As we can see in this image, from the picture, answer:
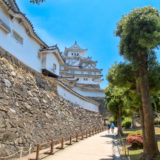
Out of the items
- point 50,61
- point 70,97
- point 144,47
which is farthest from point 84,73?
point 144,47

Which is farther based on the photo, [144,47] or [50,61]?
[50,61]

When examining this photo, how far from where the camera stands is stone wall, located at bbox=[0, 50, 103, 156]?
8773 mm

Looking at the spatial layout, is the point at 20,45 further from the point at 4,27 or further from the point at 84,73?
the point at 84,73

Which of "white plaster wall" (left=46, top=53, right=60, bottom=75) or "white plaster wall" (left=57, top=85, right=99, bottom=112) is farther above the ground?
"white plaster wall" (left=46, top=53, right=60, bottom=75)

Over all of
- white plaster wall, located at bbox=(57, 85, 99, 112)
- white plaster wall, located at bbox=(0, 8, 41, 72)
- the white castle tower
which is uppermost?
the white castle tower

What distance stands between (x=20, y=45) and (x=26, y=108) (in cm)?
506

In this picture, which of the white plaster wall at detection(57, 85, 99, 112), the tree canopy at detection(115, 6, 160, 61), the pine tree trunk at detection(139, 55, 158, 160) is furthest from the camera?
the white plaster wall at detection(57, 85, 99, 112)

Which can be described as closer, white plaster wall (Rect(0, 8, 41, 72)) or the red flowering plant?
white plaster wall (Rect(0, 8, 41, 72))

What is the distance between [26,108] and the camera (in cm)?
1094

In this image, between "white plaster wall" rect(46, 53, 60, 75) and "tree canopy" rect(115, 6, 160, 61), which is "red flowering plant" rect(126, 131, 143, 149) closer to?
"tree canopy" rect(115, 6, 160, 61)

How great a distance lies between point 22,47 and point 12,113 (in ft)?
19.4

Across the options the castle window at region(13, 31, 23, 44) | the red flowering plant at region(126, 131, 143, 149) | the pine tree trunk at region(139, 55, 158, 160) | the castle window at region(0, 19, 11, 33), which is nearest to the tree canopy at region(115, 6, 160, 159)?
the pine tree trunk at region(139, 55, 158, 160)

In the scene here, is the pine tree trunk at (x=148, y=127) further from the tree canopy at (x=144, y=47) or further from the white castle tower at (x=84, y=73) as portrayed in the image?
the white castle tower at (x=84, y=73)

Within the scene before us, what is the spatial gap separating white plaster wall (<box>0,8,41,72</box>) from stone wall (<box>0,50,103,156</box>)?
598 millimetres
